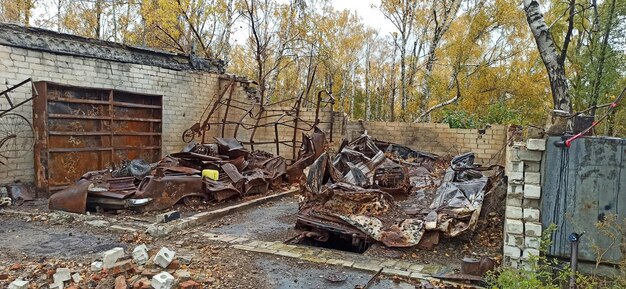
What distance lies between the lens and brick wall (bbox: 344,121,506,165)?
37.4ft

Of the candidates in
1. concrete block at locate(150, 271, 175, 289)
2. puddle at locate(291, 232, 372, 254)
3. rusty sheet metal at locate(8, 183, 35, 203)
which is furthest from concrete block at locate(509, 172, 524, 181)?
rusty sheet metal at locate(8, 183, 35, 203)

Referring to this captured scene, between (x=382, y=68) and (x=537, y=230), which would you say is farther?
(x=382, y=68)

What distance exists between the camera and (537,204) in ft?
12.2

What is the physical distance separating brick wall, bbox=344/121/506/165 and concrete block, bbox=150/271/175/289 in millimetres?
9063

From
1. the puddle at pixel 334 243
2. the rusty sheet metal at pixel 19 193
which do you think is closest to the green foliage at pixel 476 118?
the puddle at pixel 334 243

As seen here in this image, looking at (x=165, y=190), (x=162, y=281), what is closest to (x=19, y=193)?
(x=165, y=190)

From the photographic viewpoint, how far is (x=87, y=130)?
8766 mm

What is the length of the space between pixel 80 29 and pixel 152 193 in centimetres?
1955

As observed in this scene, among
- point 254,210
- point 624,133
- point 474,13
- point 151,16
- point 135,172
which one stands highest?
point 474,13

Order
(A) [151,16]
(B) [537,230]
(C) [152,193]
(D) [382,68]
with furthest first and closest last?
1. (D) [382,68]
2. (A) [151,16]
3. (C) [152,193]
4. (B) [537,230]

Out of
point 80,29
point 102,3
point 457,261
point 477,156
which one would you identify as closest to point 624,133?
point 477,156

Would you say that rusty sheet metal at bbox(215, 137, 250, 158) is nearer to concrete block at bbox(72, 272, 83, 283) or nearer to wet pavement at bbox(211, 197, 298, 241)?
wet pavement at bbox(211, 197, 298, 241)

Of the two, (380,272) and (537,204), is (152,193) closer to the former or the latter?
(380,272)

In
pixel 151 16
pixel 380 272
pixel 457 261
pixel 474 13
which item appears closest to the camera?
pixel 380 272
